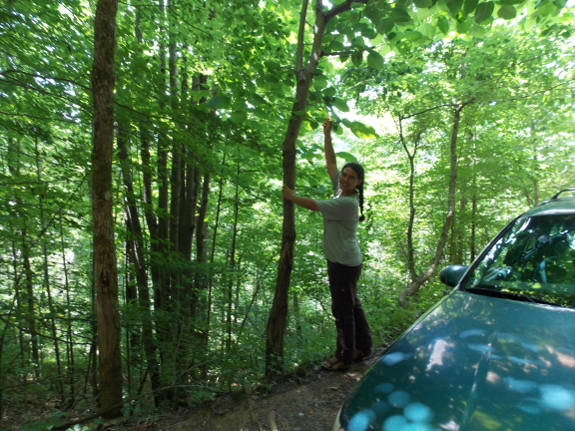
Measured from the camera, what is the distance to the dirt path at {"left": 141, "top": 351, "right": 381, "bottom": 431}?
2.52 metres

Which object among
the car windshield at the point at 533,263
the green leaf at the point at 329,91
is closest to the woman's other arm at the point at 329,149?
the green leaf at the point at 329,91

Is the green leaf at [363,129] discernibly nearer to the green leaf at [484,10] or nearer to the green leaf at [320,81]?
the green leaf at [320,81]

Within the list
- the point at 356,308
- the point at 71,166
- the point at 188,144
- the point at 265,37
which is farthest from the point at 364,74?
the point at 71,166

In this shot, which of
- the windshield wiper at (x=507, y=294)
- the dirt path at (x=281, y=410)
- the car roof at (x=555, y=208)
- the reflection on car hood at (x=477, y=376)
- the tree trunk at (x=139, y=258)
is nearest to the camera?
the reflection on car hood at (x=477, y=376)

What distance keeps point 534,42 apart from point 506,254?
6331 millimetres

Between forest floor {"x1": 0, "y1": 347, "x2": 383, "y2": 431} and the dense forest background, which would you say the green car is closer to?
forest floor {"x1": 0, "y1": 347, "x2": 383, "y2": 431}

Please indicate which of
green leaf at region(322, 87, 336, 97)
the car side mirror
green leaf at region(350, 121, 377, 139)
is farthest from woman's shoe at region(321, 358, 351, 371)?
green leaf at region(322, 87, 336, 97)

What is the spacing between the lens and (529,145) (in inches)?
378

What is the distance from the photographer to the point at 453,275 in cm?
251

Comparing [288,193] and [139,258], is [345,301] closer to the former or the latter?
[288,193]

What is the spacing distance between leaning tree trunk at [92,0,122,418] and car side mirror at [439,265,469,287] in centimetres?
245

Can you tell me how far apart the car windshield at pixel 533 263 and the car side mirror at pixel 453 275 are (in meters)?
0.15

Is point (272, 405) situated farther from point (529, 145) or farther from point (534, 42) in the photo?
point (529, 145)

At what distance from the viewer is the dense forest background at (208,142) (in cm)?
304
